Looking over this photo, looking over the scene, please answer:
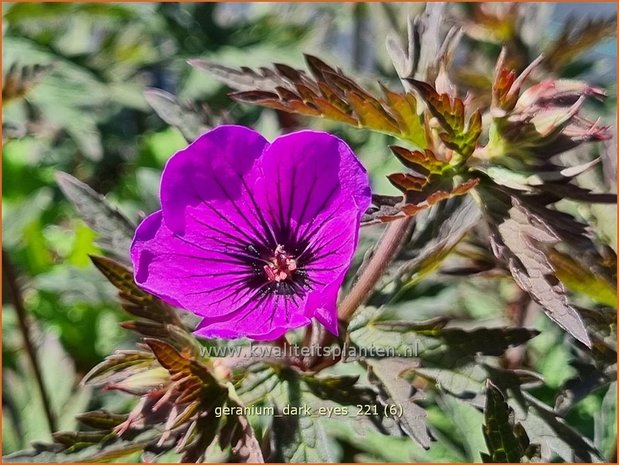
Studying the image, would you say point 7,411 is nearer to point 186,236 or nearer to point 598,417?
point 186,236

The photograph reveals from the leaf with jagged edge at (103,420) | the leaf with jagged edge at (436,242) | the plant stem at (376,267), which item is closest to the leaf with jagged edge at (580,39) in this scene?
the leaf with jagged edge at (436,242)

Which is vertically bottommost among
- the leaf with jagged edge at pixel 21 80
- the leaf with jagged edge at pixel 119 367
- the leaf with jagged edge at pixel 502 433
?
the leaf with jagged edge at pixel 502 433

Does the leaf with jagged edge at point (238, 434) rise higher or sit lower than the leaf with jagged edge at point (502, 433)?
higher

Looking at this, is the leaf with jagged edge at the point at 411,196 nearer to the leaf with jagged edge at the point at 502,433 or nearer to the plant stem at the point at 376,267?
the plant stem at the point at 376,267

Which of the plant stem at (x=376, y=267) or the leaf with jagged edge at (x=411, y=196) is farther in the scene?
the plant stem at (x=376, y=267)

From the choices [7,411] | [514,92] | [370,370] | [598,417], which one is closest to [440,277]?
[598,417]

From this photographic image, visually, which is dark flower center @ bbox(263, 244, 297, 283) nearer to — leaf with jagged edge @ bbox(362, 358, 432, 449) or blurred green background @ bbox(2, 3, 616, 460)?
leaf with jagged edge @ bbox(362, 358, 432, 449)

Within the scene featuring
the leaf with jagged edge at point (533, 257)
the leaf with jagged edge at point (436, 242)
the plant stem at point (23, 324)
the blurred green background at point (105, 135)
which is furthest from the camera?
the blurred green background at point (105, 135)

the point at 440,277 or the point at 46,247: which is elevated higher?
the point at 46,247
